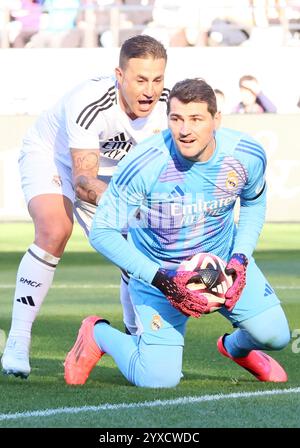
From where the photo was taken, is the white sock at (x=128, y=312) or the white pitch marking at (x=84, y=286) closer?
the white sock at (x=128, y=312)

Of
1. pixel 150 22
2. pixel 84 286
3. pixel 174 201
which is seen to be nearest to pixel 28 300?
pixel 174 201

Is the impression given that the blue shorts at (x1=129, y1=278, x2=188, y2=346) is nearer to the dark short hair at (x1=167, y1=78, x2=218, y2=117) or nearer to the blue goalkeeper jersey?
the blue goalkeeper jersey

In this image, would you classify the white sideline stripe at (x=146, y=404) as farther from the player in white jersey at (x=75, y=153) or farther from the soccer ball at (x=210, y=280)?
the player in white jersey at (x=75, y=153)

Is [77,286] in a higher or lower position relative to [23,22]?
higher

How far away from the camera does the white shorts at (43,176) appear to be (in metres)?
7.79

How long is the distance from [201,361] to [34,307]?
3.78 ft

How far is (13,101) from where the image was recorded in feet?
73.2

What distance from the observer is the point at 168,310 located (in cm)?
698

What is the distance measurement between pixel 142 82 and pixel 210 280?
1356 millimetres

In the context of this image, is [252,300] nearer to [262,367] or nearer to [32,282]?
[262,367]

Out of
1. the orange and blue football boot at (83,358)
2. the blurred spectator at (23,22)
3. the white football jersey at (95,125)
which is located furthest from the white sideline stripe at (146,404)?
the blurred spectator at (23,22)

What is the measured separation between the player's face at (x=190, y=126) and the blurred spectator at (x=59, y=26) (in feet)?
54.1

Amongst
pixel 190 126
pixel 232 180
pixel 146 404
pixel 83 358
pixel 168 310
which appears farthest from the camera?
pixel 83 358

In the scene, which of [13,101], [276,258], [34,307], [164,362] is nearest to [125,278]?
[34,307]
